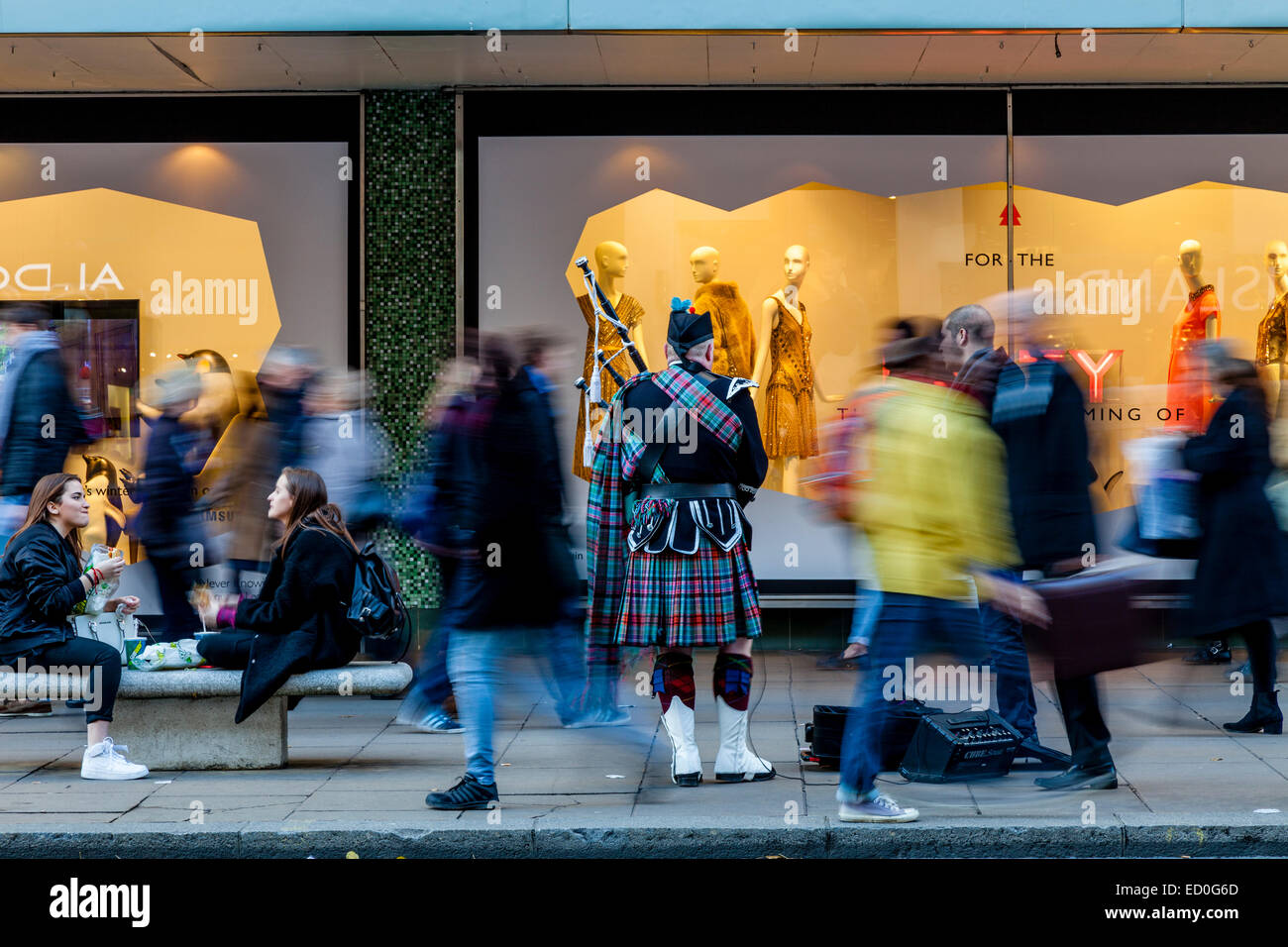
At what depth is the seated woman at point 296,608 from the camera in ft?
20.2

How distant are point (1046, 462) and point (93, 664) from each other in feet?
13.4

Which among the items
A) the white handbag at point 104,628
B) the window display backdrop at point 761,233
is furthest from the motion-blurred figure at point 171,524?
the window display backdrop at point 761,233

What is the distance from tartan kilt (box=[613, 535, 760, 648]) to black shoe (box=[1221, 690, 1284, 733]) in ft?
9.21

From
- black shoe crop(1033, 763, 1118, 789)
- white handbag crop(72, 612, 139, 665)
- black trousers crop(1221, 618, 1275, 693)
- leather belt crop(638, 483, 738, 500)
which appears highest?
leather belt crop(638, 483, 738, 500)

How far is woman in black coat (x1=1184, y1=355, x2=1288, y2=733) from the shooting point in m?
6.59

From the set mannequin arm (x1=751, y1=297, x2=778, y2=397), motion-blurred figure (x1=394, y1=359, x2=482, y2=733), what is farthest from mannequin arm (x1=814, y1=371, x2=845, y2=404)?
motion-blurred figure (x1=394, y1=359, x2=482, y2=733)

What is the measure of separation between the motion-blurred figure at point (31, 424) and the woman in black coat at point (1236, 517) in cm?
570

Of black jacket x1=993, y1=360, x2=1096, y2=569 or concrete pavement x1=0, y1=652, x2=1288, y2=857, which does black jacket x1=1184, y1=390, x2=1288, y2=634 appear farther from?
black jacket x1=993, y1=360, x2=1096, y2=569

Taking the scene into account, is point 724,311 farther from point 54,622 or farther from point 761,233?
point 54,622

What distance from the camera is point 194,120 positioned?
32.4 ft

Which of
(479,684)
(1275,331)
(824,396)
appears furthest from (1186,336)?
(479,684)

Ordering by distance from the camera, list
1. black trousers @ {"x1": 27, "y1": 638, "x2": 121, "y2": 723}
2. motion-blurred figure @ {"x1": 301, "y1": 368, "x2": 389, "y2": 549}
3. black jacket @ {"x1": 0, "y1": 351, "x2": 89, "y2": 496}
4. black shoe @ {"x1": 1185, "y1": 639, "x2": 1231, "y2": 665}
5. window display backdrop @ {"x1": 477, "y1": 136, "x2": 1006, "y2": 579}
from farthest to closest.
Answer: window display backdrop @ {"x1": 477, "y1": 136, "x2": 1006, "y2": 579}, black shoe @ {"x1": 1185, "y1": 639, "x2": 1231, "y2": 665}, motion-blurred figure @ {"x1": 301, "y1": 368, "x2": 389, "y2": 549}, black jacket @ {"x1": 0, "y1": 351, "x2": 89, "y2": 496}, black trousers @ {"x1": 27, "y1": 638, "x2": 121, "y2": 723}

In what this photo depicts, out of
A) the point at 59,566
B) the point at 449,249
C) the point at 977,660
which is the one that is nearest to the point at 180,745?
the point at 59,566
